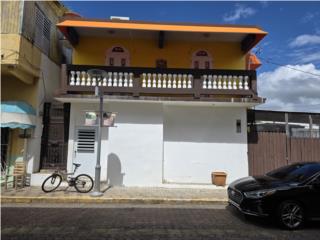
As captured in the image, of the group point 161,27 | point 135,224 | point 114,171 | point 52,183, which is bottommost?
point 135,224

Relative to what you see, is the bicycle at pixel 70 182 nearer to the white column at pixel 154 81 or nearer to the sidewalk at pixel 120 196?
the sidewalk at pixel 120 196

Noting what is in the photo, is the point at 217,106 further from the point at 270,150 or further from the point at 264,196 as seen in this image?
the point at 264,196

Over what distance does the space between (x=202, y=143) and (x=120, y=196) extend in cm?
435

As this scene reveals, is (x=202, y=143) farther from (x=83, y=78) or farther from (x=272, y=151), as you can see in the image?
(x=83, y=78)

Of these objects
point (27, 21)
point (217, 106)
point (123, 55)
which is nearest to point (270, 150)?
point (217, 106)

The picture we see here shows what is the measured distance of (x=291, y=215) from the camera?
6277 mm

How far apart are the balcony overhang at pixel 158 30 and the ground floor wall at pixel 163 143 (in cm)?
308

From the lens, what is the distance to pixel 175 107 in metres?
11.9

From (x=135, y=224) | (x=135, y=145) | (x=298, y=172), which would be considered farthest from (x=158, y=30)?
(x=135, y=224)

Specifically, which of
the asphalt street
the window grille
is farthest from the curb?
the window grille

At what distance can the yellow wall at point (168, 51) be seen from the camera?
13148 millimetres

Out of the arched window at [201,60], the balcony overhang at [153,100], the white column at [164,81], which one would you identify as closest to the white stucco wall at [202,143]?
the balcony overhang at [153,100]

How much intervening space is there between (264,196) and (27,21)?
395 inches

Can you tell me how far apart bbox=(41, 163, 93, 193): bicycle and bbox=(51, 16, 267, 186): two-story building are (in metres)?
0.96
